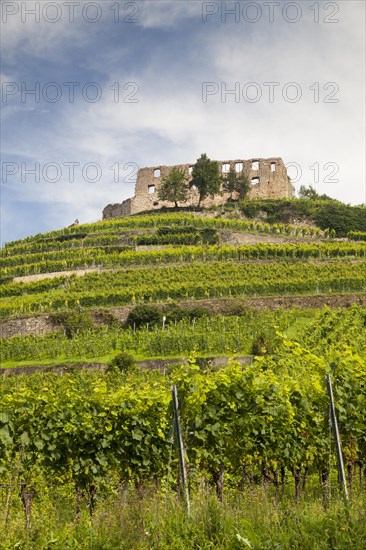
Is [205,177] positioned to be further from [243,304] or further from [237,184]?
[243,304]

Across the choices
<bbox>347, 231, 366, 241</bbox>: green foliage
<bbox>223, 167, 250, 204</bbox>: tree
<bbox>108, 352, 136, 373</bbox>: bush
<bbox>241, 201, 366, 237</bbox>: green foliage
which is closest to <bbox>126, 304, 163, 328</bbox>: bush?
<bbox>108, 352, 136, 373</bbox>: bush

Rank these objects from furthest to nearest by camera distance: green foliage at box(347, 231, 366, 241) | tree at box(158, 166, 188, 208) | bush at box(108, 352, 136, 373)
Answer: tree at box(158, 166, 188, 208) < green foliage at box(347, 231, 366, 241) < bush at box(108, 352, 136, 373)

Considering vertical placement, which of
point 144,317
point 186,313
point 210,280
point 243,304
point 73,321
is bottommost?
point 73,321

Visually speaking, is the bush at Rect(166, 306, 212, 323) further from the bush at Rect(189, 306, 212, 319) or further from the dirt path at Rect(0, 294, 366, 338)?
the dirt path at Rect(0, 294, 366, 338)

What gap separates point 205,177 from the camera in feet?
191

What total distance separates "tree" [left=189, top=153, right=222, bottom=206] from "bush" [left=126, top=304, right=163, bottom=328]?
1073 inches

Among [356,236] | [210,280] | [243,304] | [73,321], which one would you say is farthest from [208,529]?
[356,236]

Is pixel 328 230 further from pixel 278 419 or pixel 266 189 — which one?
pixel 278 419

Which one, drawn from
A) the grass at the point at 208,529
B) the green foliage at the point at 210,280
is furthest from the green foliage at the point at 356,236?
the grass at the point at 208,529

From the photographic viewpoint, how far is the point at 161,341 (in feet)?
91.6

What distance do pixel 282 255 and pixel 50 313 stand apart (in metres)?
16.4

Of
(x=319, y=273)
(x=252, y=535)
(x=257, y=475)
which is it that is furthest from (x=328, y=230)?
(x=252, y=535)

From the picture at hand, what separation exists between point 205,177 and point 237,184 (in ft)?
14.1

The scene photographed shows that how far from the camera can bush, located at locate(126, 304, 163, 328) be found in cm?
3228
